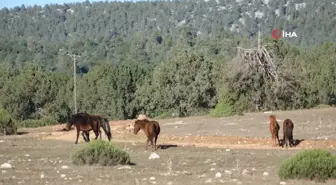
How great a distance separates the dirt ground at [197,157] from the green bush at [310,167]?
0.26m

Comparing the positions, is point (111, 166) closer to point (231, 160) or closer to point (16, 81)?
point (231, 160)

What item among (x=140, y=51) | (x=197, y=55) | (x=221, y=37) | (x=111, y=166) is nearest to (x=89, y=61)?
(x=140, y=51)

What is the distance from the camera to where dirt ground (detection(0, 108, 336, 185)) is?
52.8ft

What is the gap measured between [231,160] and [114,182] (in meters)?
6.96

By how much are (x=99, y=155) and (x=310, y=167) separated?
636 cm

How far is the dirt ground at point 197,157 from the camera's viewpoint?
16.1m

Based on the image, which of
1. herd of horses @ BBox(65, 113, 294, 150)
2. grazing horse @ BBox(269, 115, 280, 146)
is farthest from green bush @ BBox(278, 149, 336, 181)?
grazing horse @ BBox(269, 115, 280, 146)

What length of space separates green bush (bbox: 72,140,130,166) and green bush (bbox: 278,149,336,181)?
17.9ft

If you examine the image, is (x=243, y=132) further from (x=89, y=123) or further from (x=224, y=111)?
(x=224, y=111)

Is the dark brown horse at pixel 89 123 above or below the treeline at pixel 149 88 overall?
below

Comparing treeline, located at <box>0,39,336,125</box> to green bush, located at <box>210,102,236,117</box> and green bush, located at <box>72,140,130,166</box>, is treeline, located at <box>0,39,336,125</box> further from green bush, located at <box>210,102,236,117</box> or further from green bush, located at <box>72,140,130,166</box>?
green bush, located at <box>72,140,130,166</box>

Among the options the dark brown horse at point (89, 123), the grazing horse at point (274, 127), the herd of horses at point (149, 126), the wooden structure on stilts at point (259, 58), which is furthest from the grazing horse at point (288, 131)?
the wooden structure on stilts at point (259, 58)

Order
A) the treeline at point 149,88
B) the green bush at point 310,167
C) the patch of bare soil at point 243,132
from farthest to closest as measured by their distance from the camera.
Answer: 1. the treeline at point 149,88
2. the patch of bare soil at point 243,132
3. the green bush at point 310,167

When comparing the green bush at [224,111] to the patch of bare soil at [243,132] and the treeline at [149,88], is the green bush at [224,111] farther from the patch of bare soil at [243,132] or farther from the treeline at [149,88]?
the treeline at [149,88]
